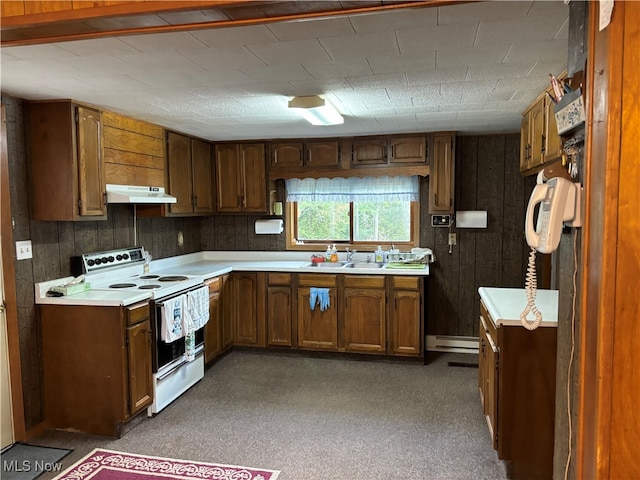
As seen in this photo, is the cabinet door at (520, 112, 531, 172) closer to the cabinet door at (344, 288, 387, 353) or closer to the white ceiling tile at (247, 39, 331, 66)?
the cabinet door at (344, 288, 387, 353)

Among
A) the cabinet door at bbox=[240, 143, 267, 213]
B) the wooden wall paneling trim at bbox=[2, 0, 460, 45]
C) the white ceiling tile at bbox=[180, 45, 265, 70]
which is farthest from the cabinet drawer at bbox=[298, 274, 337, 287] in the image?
the wooden wall paneling trim at bbox=[2, 0, 460, 45]

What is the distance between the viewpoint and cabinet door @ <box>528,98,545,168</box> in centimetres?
302

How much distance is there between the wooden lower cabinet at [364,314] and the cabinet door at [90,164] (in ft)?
7.62

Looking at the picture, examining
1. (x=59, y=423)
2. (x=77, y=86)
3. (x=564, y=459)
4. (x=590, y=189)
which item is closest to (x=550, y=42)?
(x=590, y=189)

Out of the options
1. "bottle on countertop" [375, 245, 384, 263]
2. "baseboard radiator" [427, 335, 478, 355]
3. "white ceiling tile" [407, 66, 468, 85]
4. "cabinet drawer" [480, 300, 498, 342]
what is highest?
"white ceiling tile" [407, 66, 468, 85]

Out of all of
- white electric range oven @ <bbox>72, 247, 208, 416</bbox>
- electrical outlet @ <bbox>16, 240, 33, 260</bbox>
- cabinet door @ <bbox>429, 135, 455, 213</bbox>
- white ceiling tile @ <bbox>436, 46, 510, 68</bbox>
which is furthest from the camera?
cabinet door @ <bbox>429, 135, 455, 213</bbox>

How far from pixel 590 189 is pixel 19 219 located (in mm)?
3221

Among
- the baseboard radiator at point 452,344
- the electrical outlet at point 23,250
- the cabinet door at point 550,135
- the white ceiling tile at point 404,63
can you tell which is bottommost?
the baseboard radiator at point 452,344

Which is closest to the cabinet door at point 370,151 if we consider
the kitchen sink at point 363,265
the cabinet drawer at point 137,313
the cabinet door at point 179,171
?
the kitchen sink at point 363,265

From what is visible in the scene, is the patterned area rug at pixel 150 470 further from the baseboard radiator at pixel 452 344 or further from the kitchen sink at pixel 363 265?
the baseboard radiator at pixel 452 344

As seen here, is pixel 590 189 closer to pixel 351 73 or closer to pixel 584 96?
pixel 584 96

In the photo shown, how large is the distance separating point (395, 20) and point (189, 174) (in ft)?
10.7

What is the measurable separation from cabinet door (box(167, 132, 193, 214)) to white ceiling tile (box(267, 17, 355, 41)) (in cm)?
261

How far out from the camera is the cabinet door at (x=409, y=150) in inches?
179
